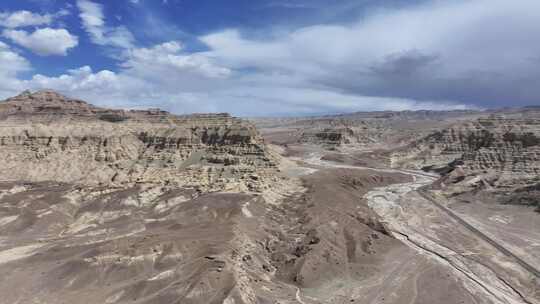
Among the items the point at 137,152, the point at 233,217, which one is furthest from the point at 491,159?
the point at 137,152

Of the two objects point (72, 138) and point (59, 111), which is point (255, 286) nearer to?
point (72, 138)

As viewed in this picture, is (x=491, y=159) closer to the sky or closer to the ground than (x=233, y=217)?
closer to the sky

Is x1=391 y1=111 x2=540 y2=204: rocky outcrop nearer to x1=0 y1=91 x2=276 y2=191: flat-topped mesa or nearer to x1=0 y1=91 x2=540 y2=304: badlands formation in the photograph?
x1=0 y1=91 x2=540 y2=304: badlands formation

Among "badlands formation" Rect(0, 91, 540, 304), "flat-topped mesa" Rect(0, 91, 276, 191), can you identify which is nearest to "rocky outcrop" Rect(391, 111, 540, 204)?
"badlands formation" Rect(0, 91, 540, 304)

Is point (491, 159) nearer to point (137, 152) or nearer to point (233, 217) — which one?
point (233, 217)

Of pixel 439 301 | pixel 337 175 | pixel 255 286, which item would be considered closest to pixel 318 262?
pixel 255 286
